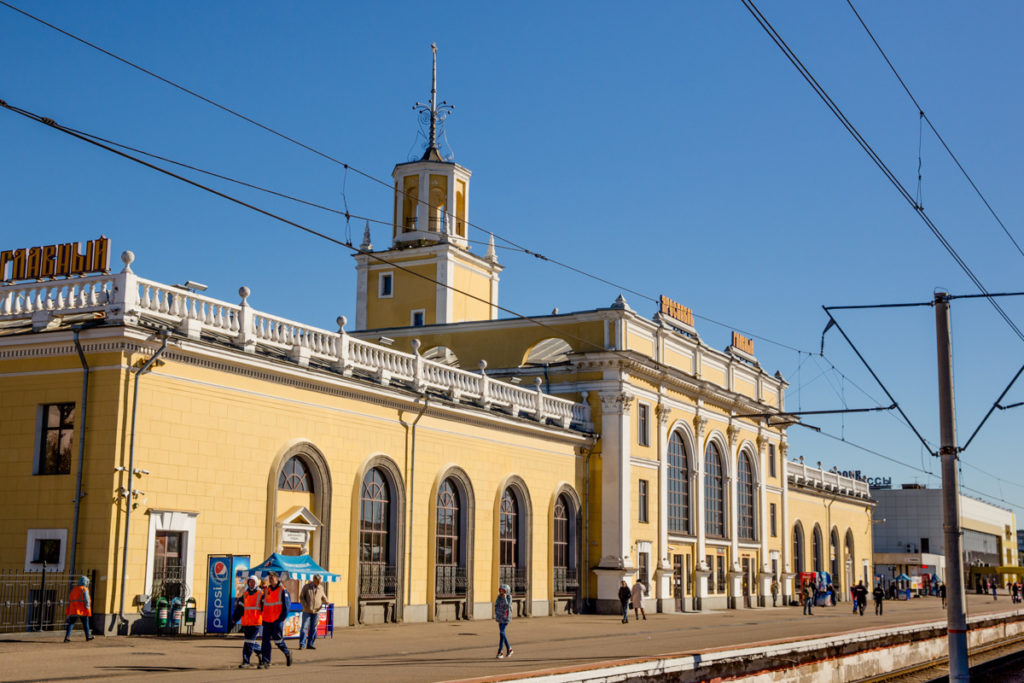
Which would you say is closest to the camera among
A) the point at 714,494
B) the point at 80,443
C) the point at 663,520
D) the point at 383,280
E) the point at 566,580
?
the point at 80,443

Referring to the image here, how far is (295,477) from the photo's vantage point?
2886 centimetres

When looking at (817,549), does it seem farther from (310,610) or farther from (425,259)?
(310,610)

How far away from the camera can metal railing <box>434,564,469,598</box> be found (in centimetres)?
3372

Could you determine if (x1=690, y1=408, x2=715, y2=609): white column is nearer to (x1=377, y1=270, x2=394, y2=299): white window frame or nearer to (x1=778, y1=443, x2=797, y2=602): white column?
(x1=778, y1=443, x2=797, y2=602): white column

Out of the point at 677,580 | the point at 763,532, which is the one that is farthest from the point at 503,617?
the point at 763,532

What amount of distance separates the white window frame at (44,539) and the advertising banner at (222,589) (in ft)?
9.51

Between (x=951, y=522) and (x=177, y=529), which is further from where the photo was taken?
(x=177, y=529)

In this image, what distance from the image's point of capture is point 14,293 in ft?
83.7

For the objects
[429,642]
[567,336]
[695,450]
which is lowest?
[429,642]

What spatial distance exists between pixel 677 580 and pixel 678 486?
3.73 meters

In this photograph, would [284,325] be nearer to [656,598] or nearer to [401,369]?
[401,369]

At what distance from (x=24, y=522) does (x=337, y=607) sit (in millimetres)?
8492

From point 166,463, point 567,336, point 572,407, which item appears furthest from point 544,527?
point 166,463

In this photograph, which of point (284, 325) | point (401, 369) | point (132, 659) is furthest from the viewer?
point (401, 369)
